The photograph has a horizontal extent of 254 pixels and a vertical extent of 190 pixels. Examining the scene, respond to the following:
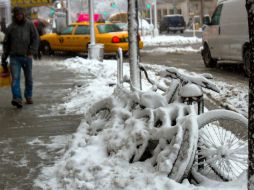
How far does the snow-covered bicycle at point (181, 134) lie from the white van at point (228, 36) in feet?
22.3

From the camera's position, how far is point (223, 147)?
433 cm

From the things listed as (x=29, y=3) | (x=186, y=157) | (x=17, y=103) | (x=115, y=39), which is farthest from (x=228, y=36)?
(x=29, y=3)

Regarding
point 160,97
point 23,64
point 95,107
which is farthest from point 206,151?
point 23,64

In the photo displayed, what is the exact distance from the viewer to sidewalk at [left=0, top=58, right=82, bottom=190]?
17.0ft

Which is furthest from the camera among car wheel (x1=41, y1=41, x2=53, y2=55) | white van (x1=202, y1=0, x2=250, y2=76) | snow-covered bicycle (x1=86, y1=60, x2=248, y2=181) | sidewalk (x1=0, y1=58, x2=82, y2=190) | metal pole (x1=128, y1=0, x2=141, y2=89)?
car wheel (x1=41, y1=41, x2=53, y2=55)

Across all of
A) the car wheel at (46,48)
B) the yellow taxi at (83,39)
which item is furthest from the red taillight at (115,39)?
the car wheel at (46,48)

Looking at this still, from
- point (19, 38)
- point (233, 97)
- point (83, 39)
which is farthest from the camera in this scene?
point (83, 39)

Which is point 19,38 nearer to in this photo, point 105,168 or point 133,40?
point 133,40

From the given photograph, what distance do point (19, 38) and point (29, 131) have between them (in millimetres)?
2251

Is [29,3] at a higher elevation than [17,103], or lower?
higher

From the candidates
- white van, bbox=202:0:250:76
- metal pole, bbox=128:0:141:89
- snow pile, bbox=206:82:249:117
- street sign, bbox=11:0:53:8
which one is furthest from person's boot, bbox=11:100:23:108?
street sign, bbox=11:0:53:8

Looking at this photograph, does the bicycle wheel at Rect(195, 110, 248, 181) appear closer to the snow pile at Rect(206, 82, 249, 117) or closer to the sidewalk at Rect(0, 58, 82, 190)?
the sidewalk at Rect(0, 58, 82, 190)

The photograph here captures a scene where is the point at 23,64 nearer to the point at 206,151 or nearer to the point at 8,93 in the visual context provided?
the point at 8,93

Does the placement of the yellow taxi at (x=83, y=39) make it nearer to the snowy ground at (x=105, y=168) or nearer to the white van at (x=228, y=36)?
the white van at (x=228, y=36)
